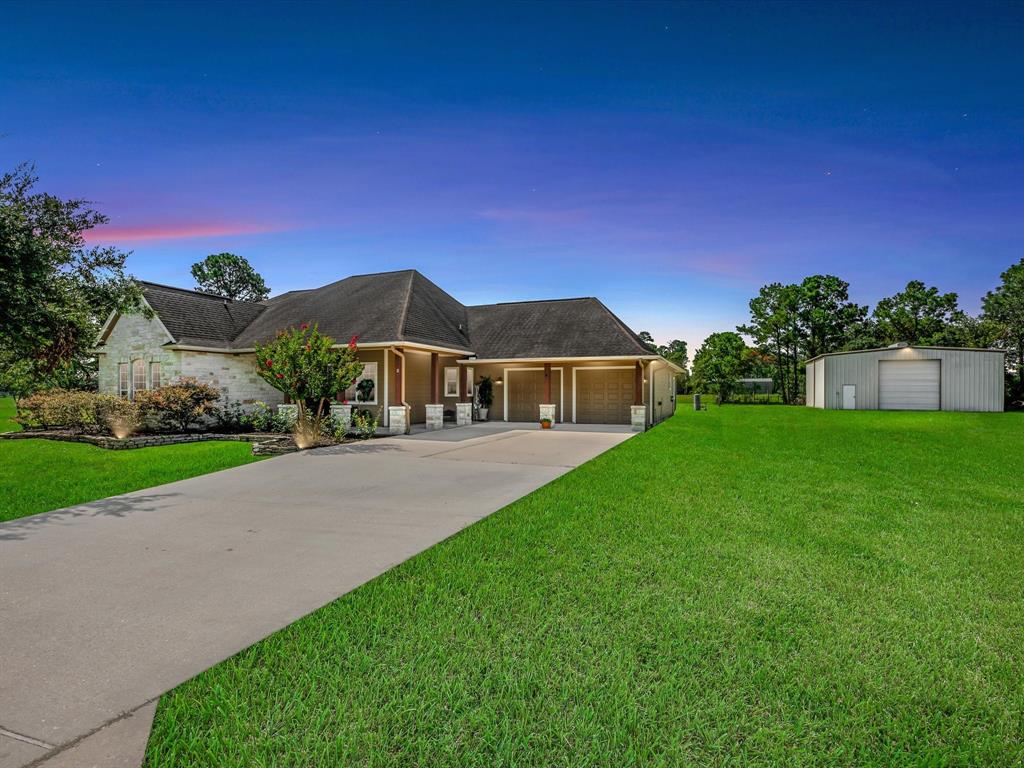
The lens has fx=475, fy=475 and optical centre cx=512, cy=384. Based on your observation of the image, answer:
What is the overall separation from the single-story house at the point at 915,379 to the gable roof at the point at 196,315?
33.7 metres

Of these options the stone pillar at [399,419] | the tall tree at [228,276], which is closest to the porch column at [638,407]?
the stone pillar at [399,419]

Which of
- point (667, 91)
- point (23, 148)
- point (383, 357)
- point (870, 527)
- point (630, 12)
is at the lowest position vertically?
point (870, 527)

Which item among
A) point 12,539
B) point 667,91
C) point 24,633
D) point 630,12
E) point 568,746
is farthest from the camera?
point 667,91

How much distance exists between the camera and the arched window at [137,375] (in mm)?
18594

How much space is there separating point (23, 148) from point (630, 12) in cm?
1379

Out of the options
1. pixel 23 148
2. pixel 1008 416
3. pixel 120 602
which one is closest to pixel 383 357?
pixel 23 148

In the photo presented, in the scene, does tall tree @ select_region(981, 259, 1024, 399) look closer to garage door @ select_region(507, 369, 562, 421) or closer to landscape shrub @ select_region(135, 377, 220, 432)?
garage door @ select_region(507, 369, 562, 421)

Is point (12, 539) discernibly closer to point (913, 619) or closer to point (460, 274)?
point (913, 619)

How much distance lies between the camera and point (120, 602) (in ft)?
12.6

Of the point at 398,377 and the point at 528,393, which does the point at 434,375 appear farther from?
the point at 528,393

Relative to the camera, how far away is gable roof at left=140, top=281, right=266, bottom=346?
18.1 metres

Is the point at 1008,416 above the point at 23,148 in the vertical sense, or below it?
below

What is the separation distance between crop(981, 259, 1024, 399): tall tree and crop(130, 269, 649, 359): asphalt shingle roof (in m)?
38.6

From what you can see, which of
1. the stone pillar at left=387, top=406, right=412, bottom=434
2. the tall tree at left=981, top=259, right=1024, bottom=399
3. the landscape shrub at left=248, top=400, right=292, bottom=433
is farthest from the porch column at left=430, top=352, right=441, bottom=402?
the tall tree at left=981, top=259, right=1024, bottom=399
